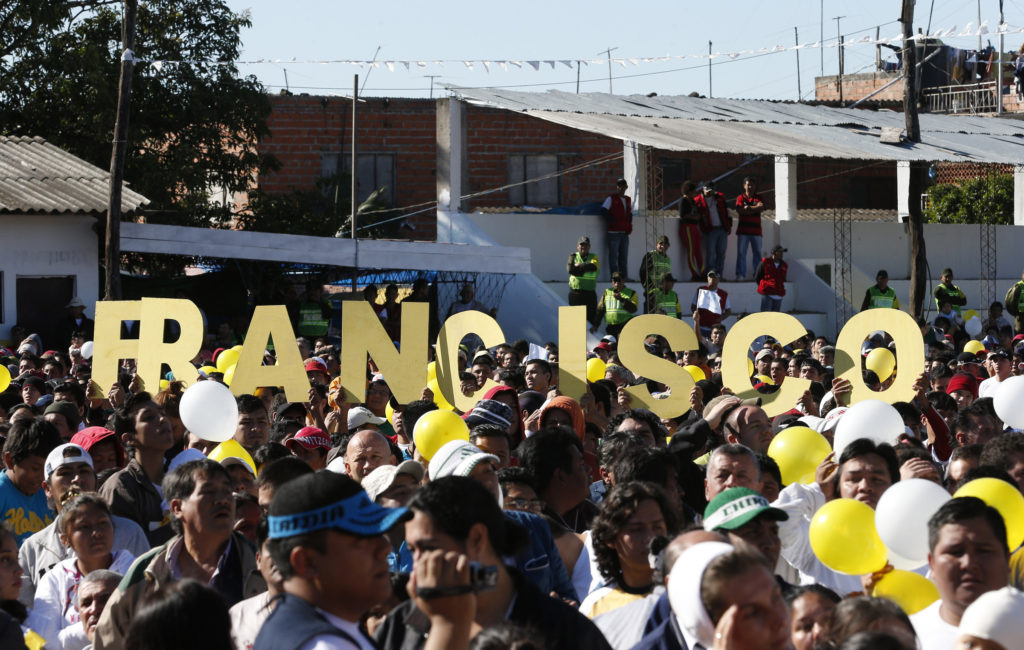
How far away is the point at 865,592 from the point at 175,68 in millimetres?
19524

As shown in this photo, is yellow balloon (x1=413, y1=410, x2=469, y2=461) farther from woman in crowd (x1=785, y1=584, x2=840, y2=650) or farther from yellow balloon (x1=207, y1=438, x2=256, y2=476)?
woman in crowd (x1=785, y1=584, x2=840, y2=650)

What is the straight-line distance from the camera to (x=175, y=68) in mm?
22609

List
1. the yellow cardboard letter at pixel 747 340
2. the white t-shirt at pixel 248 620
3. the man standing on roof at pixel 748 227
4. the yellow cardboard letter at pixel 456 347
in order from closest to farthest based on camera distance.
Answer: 1. the white t-shirt at pixel 248 620
2. the yellow cardboard letter at pixel 747 340
3. the yellow cardboard letter at pixel 456 347
4. the man standing on roof at pixel 748 227

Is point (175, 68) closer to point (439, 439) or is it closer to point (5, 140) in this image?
point (5, 140)

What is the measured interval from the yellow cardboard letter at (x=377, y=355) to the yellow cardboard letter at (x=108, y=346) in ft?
5.70

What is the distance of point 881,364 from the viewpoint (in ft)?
36.7

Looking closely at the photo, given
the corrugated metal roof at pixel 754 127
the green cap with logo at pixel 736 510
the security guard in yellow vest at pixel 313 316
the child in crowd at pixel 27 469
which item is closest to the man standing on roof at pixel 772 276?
the corrugated metal roof at pixel 754 127

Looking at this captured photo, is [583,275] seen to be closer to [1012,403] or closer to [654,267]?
[654,267]

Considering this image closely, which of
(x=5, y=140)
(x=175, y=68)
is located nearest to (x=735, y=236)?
(x=175, y=68)

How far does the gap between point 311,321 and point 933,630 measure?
47.8ft

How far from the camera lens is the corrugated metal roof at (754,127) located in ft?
63.1

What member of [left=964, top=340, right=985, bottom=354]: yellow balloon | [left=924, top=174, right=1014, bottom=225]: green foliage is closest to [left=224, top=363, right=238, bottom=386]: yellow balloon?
[left=964, top=340, right=985, bottom=354]: yellow balloon

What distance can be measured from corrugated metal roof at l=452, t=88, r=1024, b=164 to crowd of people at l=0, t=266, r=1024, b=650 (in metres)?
9.68

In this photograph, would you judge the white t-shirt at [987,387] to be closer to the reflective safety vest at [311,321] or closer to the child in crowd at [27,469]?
the child in crowd at [27,469]
